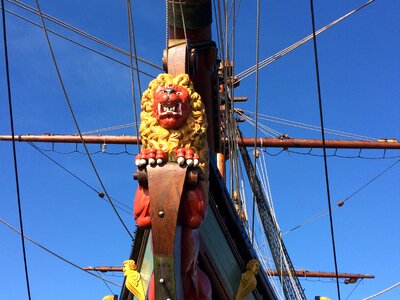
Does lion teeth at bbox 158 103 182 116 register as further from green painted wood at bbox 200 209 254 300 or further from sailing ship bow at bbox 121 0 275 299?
green painted wood at bbox 200 209 254 300

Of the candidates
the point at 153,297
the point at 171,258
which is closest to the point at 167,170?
the point at 171,258

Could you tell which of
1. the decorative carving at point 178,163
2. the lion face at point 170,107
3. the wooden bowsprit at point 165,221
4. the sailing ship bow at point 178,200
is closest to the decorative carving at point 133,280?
the sailing ship bow at point 178,200

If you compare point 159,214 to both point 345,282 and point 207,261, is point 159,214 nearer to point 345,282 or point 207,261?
point 207,261

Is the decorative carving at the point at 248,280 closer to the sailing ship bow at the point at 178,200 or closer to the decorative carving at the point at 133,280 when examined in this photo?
the sailing ship bow at the point at 178,200

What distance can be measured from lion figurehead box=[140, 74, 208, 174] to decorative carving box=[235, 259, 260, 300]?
1138 millimetres

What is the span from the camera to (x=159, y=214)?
244 cm

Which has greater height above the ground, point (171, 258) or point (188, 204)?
point (188, 204)

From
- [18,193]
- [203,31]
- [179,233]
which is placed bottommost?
[179,233]

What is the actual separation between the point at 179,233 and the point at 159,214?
0.18 meters

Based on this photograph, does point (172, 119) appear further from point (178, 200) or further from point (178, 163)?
point (178, 200)

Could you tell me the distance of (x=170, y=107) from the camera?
267 cm

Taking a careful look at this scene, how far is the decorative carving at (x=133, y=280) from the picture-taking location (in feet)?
10.8

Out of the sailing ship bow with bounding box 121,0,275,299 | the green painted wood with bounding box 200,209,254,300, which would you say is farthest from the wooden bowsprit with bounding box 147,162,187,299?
the green painted wood with bounding box 200,209,254,300

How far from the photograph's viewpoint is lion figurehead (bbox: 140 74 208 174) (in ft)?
8.68
